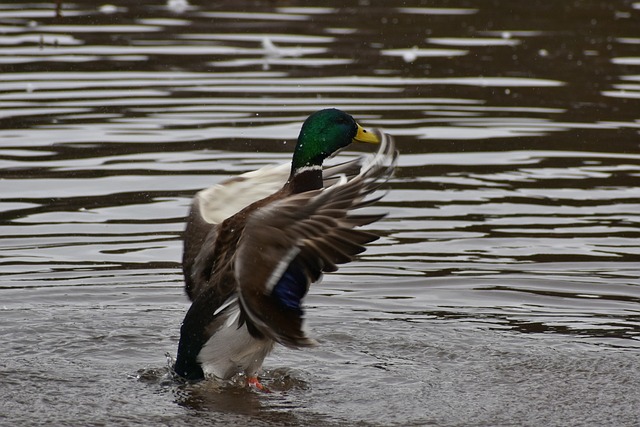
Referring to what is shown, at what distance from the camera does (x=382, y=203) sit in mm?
9531

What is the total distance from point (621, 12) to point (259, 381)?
12.2 meters

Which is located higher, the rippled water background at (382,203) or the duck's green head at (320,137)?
the duck's green head at (320,137)

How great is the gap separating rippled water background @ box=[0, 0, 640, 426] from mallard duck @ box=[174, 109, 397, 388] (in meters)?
0.25

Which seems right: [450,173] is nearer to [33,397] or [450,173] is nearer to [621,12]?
[33,397]

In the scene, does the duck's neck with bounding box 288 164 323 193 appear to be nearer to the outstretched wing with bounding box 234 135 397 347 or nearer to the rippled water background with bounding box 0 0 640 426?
the outstretched wing with bounding box 234 135 397 347

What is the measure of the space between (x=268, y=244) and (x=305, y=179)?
2.50 feet

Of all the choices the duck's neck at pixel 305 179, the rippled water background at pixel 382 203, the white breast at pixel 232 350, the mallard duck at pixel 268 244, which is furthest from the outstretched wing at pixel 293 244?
the duck's neck at pixel 305 179

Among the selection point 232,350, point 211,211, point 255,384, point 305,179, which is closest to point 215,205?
point 211,211

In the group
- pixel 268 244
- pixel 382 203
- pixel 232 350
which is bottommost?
pixel 382 203

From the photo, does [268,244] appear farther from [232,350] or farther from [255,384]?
[255,384]

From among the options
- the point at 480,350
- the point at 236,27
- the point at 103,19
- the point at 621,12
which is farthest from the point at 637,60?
the point at 480,350

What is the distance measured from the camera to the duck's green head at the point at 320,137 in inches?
247

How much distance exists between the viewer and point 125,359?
6.40m

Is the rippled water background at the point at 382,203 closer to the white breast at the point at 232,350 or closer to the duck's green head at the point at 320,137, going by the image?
the white breast at the point at 232,350
